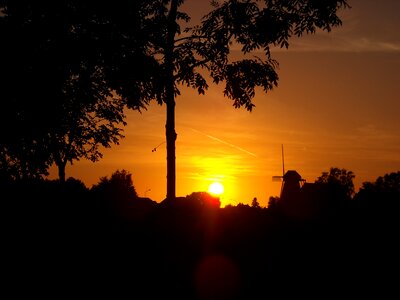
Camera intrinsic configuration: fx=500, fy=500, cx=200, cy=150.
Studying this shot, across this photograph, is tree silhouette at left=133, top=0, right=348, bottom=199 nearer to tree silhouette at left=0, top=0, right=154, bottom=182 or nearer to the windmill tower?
tree silhouette at left=0, top=0, right=154, bottom=182

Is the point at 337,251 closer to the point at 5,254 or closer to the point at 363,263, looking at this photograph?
the point at 363,263

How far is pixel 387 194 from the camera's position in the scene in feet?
66.2

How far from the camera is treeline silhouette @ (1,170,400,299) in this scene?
12039 mm

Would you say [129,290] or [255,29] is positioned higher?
[255,29]

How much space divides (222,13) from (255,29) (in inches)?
65.0

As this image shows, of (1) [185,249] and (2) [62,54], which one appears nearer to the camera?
(1) [185,249]

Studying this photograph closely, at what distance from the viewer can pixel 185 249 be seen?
1446 centimetres

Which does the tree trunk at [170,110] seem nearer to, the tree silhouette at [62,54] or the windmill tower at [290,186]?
the tree silhouette at [62,54]

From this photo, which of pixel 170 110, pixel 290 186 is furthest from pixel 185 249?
pixel 290 186

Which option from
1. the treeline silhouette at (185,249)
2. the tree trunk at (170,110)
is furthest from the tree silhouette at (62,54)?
the treeline silhouette at (185,249)

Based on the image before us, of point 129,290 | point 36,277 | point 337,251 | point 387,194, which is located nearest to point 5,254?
point 36,277

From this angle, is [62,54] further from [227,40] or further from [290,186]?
[290,186]

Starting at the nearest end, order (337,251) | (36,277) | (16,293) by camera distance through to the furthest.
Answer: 1. (16,293)
2. (36,277)
3. (337,251)

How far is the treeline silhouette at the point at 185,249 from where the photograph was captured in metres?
12.0
